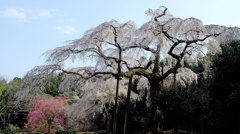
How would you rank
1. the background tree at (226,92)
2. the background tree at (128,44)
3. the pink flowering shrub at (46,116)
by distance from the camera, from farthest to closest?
1. the pink flowering shrub at (46,116)
2. the background tree at (128,44)
3. the background tree at (226,92)

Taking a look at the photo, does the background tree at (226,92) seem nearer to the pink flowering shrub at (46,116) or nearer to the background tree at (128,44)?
the background tree at (128,44)

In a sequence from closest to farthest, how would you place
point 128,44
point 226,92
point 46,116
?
1. point 226,92
2. point 128,44
3. point 46,116

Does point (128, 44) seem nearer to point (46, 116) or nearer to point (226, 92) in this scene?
point (226, 92)

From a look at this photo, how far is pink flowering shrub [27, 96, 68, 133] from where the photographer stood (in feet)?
45.2

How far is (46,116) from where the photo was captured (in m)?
13.8

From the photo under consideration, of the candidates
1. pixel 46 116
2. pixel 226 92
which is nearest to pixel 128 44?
pixel 226 92

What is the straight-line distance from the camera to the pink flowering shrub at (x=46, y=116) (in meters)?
13.8

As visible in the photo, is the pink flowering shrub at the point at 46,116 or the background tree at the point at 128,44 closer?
the background tree at the point at 128,44

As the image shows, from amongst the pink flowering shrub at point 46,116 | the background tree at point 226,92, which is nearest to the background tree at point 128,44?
the background tree at point 226,92

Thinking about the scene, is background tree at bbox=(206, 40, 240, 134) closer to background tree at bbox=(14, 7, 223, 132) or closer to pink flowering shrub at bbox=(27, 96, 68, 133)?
background tree at bbox=(14, 7, 223, 132)

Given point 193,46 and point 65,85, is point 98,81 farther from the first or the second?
point 193,46

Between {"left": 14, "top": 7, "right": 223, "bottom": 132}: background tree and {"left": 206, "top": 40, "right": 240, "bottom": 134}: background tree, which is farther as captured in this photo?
{"left": 14, "top": 7, "right": 223, "bottom": 132}: background tree

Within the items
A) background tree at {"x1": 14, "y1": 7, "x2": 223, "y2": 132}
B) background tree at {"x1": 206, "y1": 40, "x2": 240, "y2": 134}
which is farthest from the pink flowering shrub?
background tree at {"x1": 206, "y1": 40, "x2": 240, "y2": 134}

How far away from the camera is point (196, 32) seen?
25.1ft
